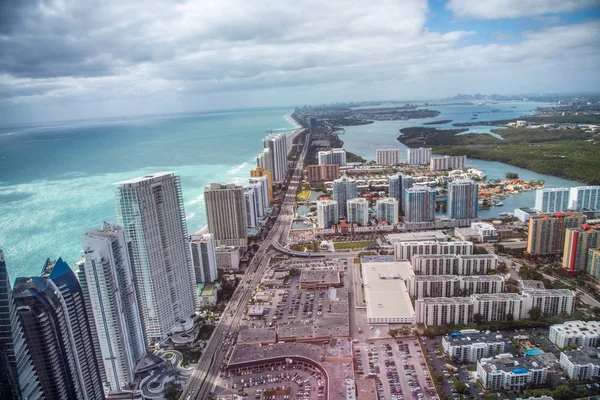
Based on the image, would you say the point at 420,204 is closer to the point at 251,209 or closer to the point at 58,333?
the point at 251,209

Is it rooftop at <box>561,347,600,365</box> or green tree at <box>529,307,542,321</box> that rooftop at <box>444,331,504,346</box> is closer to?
rooftop at <box>561,347,600,365</box>

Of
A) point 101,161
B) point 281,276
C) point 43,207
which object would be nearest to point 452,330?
point 281,276

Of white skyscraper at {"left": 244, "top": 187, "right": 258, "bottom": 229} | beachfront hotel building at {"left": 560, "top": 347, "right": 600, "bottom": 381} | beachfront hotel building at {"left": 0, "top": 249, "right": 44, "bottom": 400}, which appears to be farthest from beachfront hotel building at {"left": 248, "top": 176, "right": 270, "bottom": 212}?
beachfront hotel building at {"left": 0, "top": 249, "right": 44, "bottom": 400}

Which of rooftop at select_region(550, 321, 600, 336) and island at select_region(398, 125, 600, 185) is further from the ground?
island at select_region(398, 125, 600, 185)

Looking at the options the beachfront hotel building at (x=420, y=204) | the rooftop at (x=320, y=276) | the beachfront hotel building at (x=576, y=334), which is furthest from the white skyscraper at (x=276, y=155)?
the beachfront hotel building at (x=576, y=334)

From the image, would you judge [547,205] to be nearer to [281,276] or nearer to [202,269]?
[281,276]

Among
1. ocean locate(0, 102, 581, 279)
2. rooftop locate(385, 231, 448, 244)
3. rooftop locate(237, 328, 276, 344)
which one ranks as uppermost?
ocean locate(0, 102, 581, 279)
